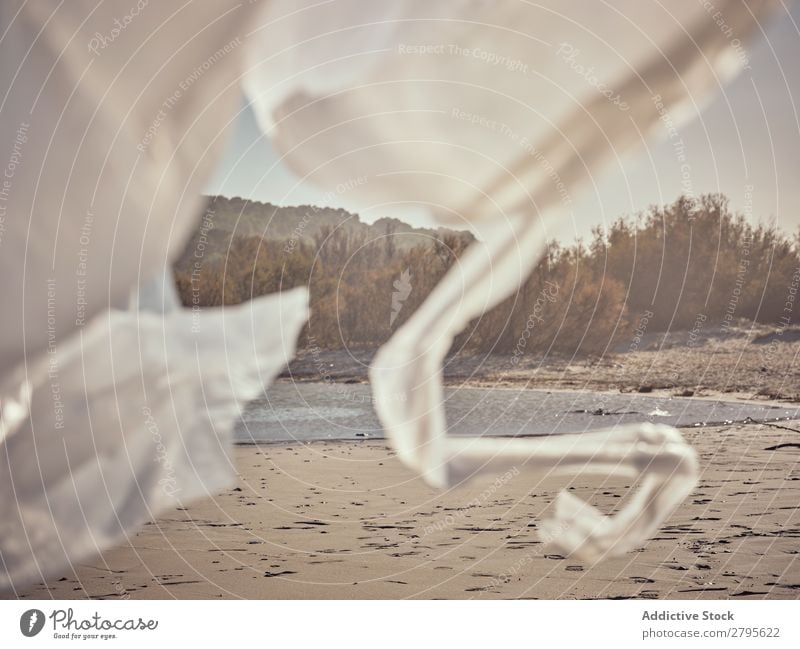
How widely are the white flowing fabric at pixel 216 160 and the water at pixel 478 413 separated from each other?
121mm

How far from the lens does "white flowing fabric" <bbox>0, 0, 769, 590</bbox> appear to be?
187 inches

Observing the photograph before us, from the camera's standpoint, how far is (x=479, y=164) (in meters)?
5.07

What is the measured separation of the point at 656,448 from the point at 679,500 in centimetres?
36

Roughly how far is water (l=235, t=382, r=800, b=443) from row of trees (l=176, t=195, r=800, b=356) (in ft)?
1.13

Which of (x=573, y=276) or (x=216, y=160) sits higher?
(x=216, y=160)

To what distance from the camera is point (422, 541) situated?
15.6ft

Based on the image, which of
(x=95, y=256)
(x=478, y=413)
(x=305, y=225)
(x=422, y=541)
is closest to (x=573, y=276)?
(x=478, y=413)

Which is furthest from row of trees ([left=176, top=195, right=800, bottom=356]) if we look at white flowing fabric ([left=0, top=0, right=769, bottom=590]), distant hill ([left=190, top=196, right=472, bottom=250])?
white flowing fabric ([left=0, top=0, right=769, bottom=590])

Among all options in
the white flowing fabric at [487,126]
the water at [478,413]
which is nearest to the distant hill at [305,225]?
the white flowing fabric at [487,126]

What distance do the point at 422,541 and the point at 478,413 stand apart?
929 millimetres
